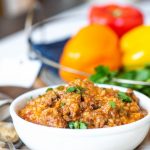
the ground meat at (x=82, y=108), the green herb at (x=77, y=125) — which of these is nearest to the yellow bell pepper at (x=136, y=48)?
the ground meat at (x=82, y=108)

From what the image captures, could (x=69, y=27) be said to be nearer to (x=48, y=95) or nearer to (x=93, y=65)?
(x=93, y=65)

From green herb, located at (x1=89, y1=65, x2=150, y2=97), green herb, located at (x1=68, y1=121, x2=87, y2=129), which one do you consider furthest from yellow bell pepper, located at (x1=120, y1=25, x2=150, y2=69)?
green herb, located at (x1=68, y1=121, x2=87, y2=129)

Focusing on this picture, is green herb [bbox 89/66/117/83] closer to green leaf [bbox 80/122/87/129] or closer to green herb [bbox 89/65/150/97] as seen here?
green herb [bbox 89/65/150/97]

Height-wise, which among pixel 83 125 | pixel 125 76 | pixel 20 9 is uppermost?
pixel 83 125

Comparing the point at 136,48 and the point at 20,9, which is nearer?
the point at 136,48

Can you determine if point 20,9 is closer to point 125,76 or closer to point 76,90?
point 125,76

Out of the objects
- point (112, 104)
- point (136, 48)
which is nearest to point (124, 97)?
point (112, 104)

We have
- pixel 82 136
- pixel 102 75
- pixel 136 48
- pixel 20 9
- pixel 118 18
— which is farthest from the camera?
pixel 20 9
